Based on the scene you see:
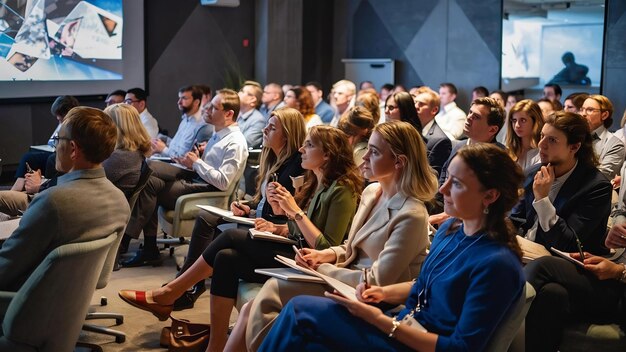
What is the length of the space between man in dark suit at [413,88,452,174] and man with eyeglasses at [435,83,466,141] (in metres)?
2.36

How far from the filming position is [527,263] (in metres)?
3.55

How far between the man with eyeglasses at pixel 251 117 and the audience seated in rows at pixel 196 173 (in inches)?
65.8

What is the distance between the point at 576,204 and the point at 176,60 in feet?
26.0

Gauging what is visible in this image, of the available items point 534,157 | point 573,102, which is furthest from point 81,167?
point 573,102

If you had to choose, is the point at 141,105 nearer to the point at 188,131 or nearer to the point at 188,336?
the point at 188,131

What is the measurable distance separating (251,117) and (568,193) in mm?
4670

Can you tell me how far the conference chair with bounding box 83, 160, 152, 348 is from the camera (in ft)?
12.4

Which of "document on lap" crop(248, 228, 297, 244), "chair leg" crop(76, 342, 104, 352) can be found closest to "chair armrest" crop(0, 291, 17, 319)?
"chair leg" crop(76, 342, 104, 352)

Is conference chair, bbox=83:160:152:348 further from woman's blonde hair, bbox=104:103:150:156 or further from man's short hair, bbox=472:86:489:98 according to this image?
man's short hair, bbox=472:86:489:98

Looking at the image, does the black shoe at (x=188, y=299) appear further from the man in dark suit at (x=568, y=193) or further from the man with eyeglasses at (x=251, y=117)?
the man with eyeglasses at (x=251, y=117)

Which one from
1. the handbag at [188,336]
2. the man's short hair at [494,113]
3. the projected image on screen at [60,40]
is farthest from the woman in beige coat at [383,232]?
the projected image on screen at [60,40]

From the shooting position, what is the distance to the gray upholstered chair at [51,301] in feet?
9.70

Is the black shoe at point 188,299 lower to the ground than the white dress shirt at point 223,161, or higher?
lower

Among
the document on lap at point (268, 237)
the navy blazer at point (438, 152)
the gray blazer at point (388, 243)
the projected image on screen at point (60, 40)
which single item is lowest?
the document on lap at point (268, 237)
